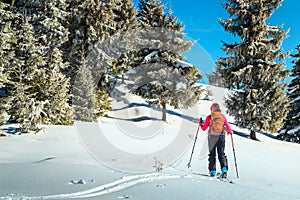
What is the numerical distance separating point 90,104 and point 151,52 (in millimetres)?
6848

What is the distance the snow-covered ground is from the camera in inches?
157

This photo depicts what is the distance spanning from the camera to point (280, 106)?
18.6 metres

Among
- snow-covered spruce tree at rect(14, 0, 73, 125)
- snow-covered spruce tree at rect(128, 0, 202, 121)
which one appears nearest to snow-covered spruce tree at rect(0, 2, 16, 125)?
Result: snow-covered spruce tree at rect(14, 0, 73, 125)

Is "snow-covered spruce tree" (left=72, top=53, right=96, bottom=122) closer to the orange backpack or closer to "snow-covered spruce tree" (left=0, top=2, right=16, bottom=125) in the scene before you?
"snow-covered spruce tree" (left=0, top=2, right=16, bottom=125)

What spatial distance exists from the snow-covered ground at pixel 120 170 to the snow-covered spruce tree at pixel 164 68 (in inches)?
138

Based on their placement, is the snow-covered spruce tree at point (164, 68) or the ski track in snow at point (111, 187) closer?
the ski track in snow at point (111, 187)

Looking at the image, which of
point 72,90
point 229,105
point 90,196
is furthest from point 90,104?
point 90,196

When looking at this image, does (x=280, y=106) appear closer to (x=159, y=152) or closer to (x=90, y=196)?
(x=159, y=152)

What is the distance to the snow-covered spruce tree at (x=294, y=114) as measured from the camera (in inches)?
867

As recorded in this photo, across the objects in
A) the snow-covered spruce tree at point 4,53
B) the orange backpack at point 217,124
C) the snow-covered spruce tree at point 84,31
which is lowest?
the orange backpack at point 217,124

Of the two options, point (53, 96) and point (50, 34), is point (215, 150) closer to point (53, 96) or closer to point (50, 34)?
point (53, 96)

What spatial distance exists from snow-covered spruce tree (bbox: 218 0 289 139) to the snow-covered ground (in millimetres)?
6233

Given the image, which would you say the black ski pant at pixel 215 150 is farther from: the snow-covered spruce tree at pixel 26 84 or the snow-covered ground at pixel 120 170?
the snow-covered spruce tree at pixel 26 84

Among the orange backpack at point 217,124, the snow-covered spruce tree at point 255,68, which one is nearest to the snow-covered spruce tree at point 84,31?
Result: the snow-covered spruce tree at point 255,68
